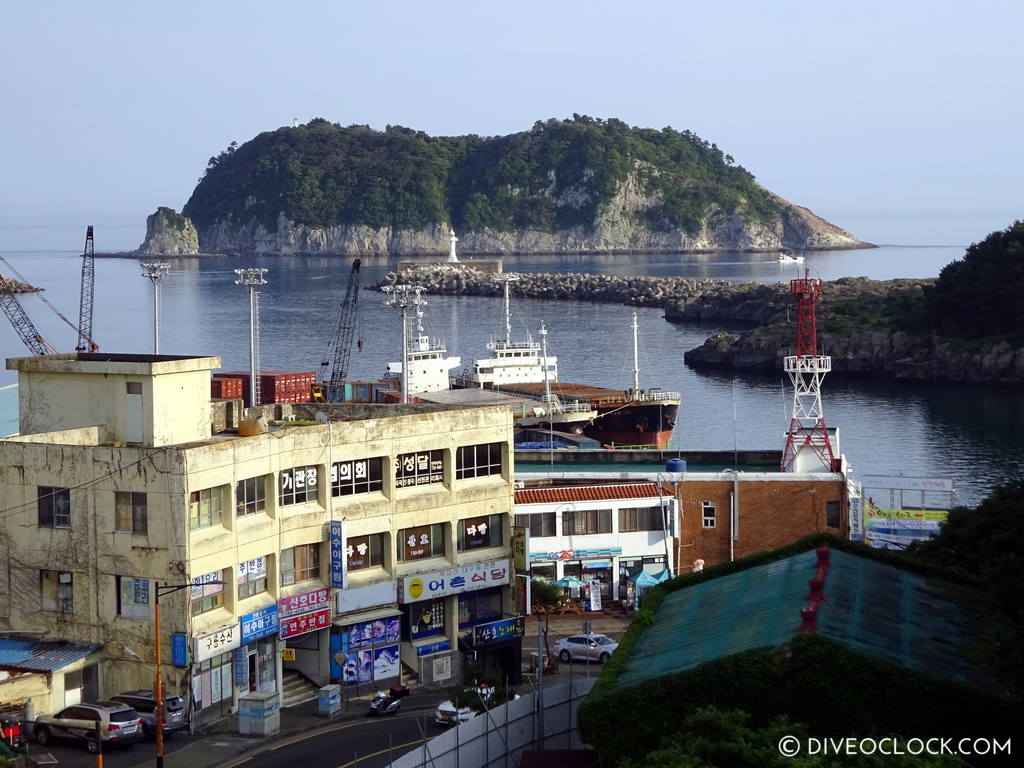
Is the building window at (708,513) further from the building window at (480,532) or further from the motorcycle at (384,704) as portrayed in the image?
the motorcycle at (384,704)

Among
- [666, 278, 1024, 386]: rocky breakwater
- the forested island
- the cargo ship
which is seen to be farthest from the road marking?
the forested island

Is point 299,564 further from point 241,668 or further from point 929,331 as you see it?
point 929,331

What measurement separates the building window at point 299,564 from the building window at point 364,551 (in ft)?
1.93

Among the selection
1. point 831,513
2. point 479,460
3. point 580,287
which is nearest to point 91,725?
point 479,460

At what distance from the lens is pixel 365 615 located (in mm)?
27938

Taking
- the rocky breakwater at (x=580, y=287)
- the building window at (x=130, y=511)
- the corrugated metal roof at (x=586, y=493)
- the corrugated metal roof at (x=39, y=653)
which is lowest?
the corrugated metal roof at (x=39, y=653)

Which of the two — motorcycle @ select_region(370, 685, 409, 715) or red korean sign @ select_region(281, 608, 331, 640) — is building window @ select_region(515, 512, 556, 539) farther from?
motorcycle @ select_region(370, 685, 409, 715)

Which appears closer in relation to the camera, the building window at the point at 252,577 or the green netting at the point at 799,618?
the green netting at the point at 799,618

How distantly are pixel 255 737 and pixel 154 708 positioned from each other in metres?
1.58

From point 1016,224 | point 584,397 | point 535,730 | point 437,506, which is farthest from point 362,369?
point 535,730

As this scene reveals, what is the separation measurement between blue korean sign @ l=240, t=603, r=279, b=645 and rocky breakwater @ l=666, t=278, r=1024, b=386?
2788 inches

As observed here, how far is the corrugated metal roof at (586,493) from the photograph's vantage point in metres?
35.0

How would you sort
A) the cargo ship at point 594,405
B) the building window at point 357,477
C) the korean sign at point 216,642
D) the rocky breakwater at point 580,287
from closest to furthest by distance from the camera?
the korean sign at point 216,642
the building window at point 357,477
the cargo ship at point 594,405
the rocky breakwater at point 580,287

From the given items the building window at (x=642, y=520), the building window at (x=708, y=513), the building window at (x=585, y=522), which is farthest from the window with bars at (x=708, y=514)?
the building window at (x=585, y=522)
